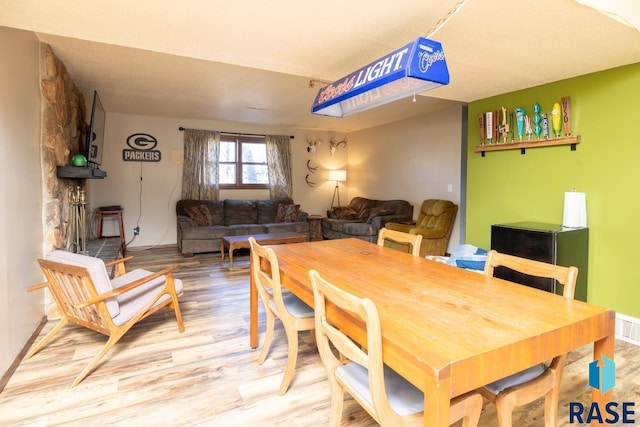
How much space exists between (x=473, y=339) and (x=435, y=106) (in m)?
4.77

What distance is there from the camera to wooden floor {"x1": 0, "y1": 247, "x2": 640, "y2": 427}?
175 cm

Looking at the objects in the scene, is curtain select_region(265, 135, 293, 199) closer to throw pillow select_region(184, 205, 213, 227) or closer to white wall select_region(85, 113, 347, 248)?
white wall select_region(85, 113, 347, 248)

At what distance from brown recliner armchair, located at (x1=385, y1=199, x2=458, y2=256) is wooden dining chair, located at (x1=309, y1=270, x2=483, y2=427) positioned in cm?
374

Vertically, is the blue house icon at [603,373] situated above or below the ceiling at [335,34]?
below

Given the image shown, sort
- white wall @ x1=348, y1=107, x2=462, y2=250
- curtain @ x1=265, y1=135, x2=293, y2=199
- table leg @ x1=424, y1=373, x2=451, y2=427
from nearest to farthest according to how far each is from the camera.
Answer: table leg @ x1=424, y1=373, x2=451, y2=427
white wall @ x1=348, y1=107, x2=462, y2=250
curtain @ x1=265, y1=135, x2=293, y2=199

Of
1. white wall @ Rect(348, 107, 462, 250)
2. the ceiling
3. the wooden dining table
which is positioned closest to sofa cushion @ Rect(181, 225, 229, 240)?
the ceiling

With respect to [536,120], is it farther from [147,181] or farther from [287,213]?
[147,181]

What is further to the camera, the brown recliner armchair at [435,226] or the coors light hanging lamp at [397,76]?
the brown recliner armchair at [435,226]

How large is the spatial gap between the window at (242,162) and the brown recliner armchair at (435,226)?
9.68ft

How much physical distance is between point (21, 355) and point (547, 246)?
12.2 feet

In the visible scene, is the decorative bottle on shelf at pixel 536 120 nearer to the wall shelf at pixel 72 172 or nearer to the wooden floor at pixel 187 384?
the wooden floor at pixel 187 384

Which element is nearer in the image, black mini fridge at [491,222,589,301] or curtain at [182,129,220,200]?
black mini fridge at [491,222,589,301]

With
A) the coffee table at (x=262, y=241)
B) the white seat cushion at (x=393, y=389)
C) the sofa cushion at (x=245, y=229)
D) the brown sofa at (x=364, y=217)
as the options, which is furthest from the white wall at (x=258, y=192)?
the white seat cushion at (x=393, y=389)

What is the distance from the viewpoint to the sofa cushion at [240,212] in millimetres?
6316
